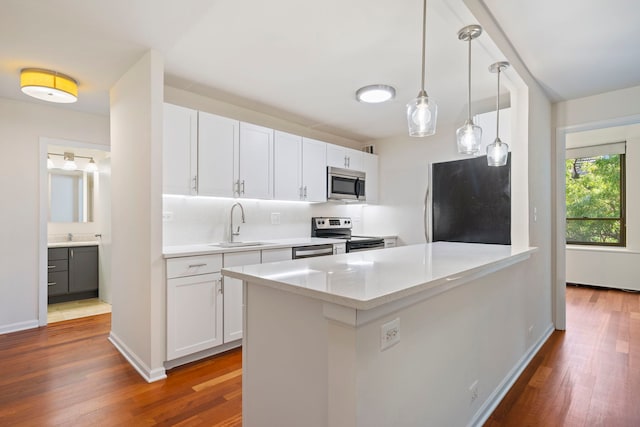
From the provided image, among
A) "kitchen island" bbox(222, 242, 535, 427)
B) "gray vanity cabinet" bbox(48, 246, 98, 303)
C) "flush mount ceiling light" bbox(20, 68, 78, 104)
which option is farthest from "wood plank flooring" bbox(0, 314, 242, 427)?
"flush mount ceiling light" bbox(20, 68, 78, 104)

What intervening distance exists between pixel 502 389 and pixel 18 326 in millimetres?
4487

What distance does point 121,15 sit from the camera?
1.93 meters

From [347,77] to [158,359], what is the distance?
8.90 ft

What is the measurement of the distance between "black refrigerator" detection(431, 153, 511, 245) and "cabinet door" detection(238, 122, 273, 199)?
2180 mm

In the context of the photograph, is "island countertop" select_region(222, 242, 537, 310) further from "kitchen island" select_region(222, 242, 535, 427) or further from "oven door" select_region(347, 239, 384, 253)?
"oven door" select_region(347, 239, 384, 253)

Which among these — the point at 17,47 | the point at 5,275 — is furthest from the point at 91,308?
the point at 17,47

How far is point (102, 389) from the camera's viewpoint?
86.6 inches

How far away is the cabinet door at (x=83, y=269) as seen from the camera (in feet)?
14.5

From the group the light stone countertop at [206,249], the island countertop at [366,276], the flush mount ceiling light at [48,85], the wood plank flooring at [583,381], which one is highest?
the flush mount ceiling light at [48,85]

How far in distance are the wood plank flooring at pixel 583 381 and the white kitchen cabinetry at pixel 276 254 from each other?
2071mm

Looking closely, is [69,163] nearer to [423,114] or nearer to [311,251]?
[311,251]

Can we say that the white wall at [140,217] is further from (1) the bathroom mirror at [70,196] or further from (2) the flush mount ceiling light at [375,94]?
(1) the bathroom mirror at [70,196]

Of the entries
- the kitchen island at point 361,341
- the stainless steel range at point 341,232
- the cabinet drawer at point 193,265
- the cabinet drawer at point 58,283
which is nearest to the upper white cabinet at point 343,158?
the stainless steel range at point 341,232

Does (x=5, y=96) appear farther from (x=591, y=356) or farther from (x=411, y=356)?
(x=591, y=356)
